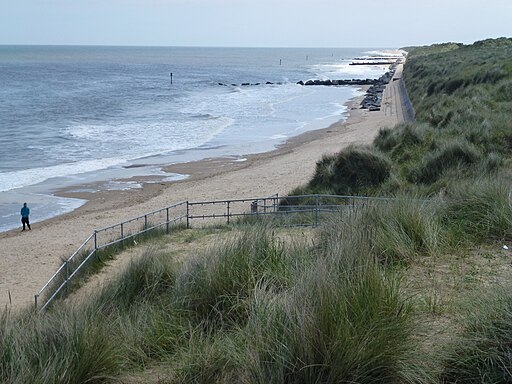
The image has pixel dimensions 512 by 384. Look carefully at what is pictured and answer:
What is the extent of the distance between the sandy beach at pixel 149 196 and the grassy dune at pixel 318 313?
7.01 m

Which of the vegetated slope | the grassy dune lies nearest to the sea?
the vegetated slope

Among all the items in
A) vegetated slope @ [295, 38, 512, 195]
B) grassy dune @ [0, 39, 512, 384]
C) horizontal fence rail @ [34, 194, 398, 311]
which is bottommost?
horizontal fence rail @ [34, 194, 398, 311]

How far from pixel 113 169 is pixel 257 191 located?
32.3ft

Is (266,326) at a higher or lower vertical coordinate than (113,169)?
higher

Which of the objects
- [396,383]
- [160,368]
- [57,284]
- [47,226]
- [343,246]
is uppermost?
[343,246]

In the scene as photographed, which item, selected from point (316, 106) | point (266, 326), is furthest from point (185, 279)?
point (316, 106)

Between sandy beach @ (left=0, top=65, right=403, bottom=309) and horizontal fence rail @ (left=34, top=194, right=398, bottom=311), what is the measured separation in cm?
102

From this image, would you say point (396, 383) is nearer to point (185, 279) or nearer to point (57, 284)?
point (185, 279)

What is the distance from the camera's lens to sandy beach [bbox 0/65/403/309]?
16375mm

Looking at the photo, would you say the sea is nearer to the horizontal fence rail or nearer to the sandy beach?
the sandy beach

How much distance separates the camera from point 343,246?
5293 mm

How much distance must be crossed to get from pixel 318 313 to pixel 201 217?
1509 centimetres

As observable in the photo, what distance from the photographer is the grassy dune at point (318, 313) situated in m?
3.86

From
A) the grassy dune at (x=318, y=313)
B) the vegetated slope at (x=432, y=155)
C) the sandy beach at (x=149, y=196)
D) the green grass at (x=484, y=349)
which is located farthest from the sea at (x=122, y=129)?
the green grass at (x=484, y=349)
